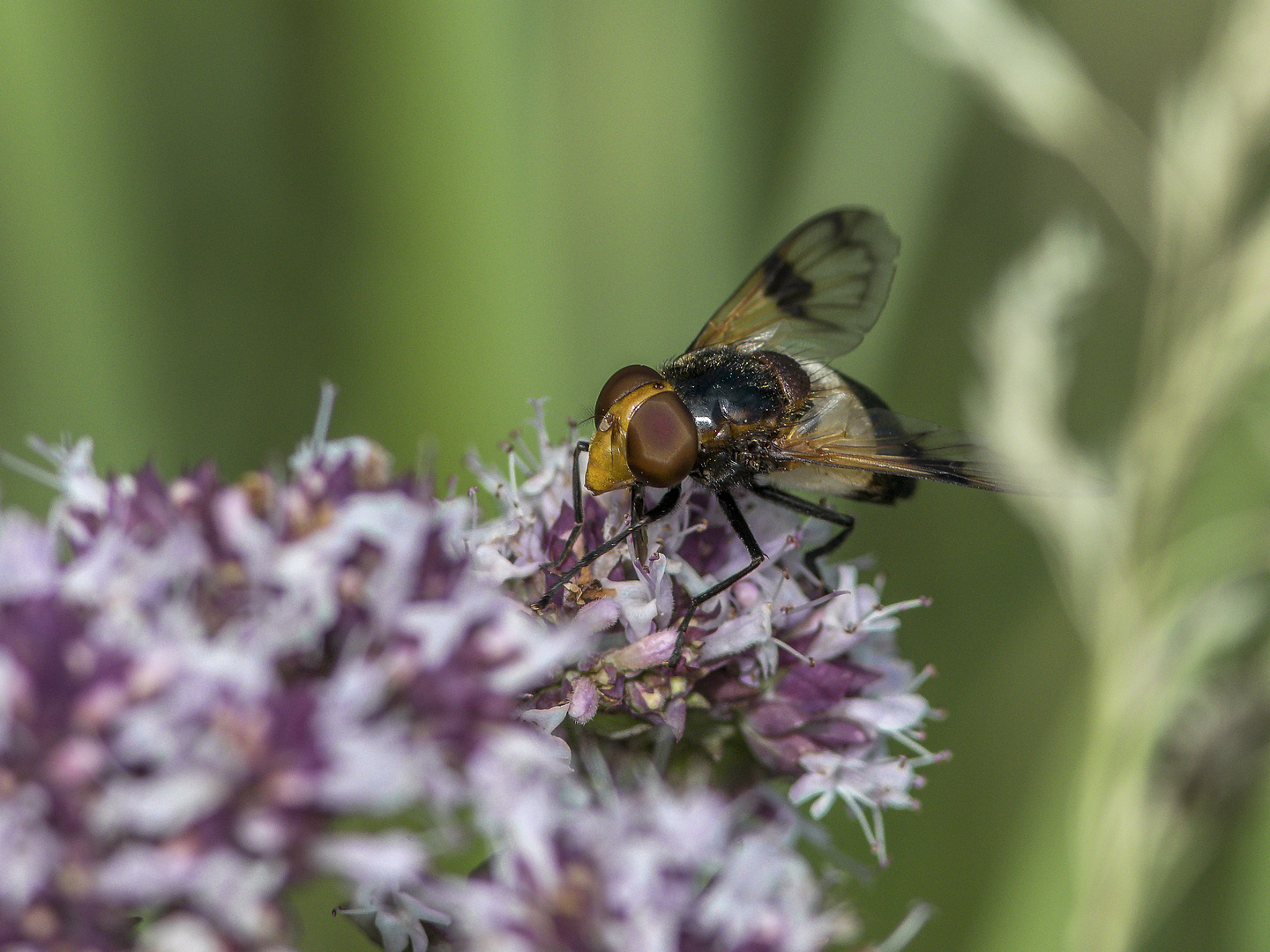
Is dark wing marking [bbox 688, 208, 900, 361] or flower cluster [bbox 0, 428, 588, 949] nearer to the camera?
flower cluster [bbox 0, 428, 588, 949]

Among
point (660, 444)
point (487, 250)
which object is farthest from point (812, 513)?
point (487, 250)

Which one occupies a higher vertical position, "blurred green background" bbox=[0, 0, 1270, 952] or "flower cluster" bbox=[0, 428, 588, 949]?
"blurred green background" bbox=[0, 0, 1270, 952]

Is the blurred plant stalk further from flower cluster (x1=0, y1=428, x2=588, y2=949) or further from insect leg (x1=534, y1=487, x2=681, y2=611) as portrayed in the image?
flower cluster (x1=0, y1=428, x2=588, y2=949)

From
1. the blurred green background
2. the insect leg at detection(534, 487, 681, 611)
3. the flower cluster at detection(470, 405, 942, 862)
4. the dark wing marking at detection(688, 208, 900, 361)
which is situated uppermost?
the blurred green background

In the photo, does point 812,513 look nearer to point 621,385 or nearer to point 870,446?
point 870,446

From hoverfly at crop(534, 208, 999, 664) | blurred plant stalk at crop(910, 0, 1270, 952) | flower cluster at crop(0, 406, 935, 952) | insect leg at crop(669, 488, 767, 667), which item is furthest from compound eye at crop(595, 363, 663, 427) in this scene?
blurred plant stalk at crop(910, 0, 1270, 952)

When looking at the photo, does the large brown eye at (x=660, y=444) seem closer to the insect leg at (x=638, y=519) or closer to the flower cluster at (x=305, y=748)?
the insect leg at (x=638, y=519)

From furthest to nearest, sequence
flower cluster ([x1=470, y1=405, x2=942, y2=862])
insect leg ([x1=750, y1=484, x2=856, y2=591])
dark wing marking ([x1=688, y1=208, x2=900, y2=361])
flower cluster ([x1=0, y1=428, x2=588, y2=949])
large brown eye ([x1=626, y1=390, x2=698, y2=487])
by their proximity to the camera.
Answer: dark wing marking ([x1=688, y1=208, x2=900, y2=361]) < insect leg ([x1=750, y1=484, x2=856, y2=591]) < large brown eye ([x1=626, y1=390, x2=698, y2=487]) < flower cluster ([x1=470, y1=405, x2=942, y2=862]) < flower cluster ([x1=0, y1=428, x2=588, y2=949])

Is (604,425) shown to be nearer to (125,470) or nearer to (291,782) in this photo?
(291,782)
